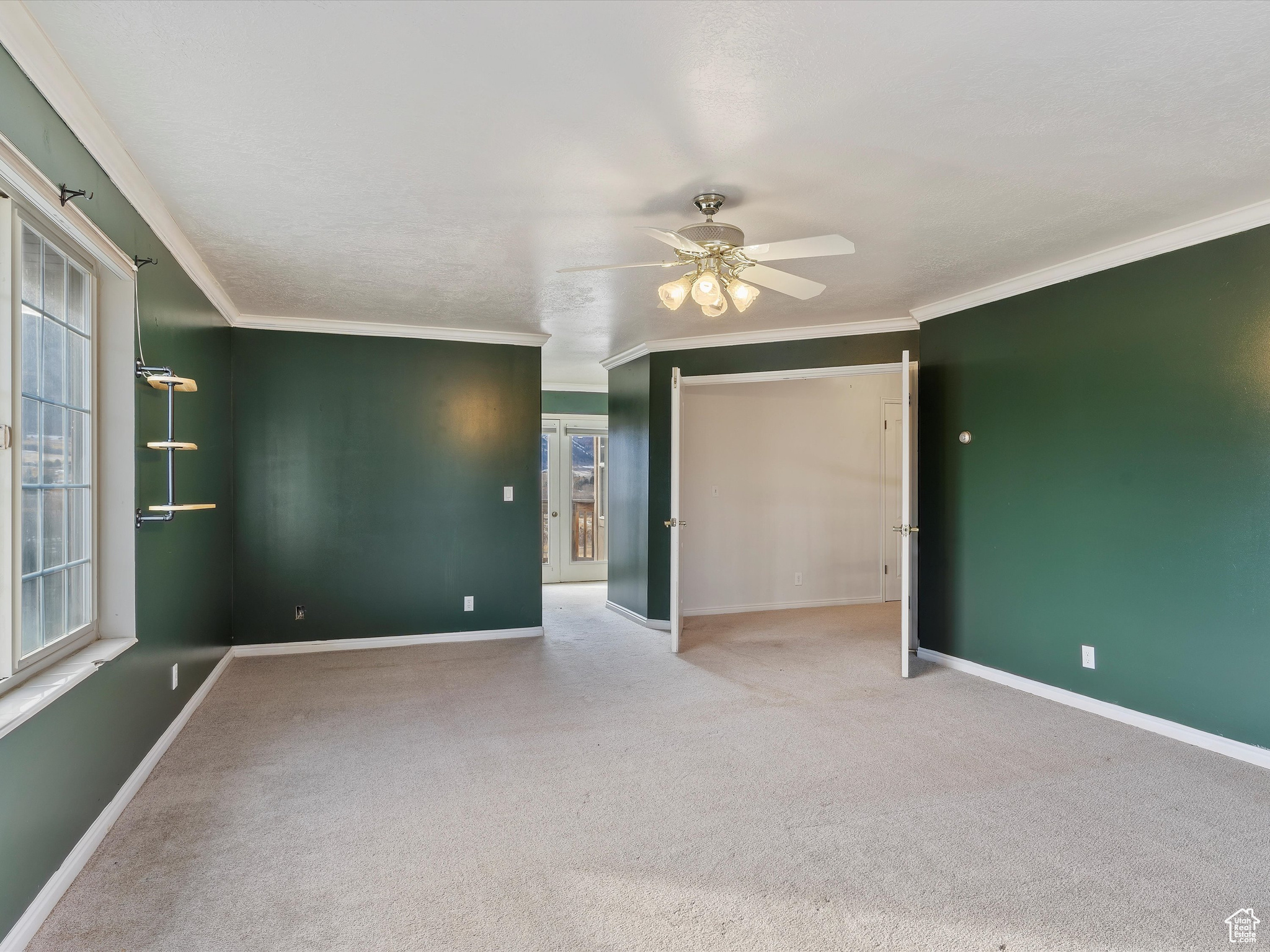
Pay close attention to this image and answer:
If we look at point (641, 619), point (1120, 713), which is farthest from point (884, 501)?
point (1120, 713)

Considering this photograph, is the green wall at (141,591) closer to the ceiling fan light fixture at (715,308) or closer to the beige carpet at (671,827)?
the beige carpet at (671,827)

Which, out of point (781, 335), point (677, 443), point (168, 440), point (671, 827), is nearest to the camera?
point (671, 827)

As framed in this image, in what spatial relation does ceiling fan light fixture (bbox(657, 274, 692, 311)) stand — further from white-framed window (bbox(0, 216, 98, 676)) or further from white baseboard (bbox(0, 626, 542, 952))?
white baseboard (bbox(0, 626, 542, 952))

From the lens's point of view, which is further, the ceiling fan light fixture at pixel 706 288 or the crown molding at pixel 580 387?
the crown molding at pixel 580 387

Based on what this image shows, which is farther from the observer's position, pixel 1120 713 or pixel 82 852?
pixel 1120 713

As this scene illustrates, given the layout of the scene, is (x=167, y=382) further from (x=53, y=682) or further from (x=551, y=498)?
(x=551, y=498)

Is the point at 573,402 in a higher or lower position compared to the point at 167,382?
higher

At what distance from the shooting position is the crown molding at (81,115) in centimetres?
178

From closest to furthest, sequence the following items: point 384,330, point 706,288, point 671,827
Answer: point 671,827 < point 706,288 < point 384,330

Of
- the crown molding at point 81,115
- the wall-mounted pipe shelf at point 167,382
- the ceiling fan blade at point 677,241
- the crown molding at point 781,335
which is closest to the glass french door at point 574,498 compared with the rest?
the crown molding at point 781,335

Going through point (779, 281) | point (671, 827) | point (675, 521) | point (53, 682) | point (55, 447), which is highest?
point (779, 281)

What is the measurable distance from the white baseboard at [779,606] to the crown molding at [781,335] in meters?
2.35

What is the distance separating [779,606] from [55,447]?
562 cm

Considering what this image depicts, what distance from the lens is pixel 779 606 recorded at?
22.1 feet
